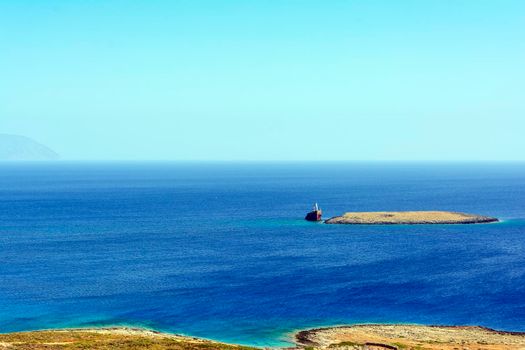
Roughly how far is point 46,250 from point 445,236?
9308 cm

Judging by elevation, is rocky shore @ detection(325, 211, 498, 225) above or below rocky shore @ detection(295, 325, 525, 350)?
above

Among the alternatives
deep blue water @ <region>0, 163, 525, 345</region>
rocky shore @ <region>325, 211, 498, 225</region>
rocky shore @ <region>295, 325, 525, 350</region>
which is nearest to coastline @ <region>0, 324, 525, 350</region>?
rocky shore @ <region>295, 325, 525, 350</region>

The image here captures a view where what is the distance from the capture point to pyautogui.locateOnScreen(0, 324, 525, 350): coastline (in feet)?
209

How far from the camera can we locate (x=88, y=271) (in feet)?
363

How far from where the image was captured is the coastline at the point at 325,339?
63.8 metres

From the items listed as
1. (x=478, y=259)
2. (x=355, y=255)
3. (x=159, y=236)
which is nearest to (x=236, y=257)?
(x=355, y=255)

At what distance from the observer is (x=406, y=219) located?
186 meters

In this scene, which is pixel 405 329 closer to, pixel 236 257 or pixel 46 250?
pixel 236 257

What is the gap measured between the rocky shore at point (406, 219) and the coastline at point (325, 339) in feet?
342

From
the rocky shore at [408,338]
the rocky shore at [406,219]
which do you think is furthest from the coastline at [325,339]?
the rocky shore at [406,219]

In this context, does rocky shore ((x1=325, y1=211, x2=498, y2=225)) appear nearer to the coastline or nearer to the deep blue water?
the deep blue water

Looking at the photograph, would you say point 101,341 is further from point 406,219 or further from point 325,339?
point 406,219

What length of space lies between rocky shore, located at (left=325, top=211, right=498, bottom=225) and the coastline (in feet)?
342

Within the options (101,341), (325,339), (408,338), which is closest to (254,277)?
(325,339)
